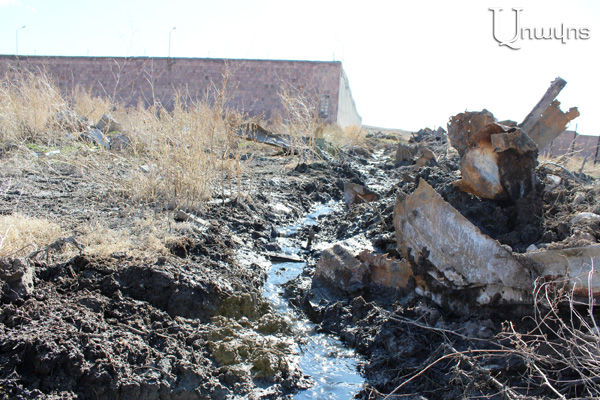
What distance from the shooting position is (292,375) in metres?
3.00

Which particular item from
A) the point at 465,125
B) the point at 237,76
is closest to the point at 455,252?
the point at 465,125

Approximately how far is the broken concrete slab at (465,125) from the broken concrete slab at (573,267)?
8.13ft

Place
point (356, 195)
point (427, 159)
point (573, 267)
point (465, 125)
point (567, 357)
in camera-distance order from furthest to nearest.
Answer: point (427, 159) < point (356, 195) < point (465, 125) < point (573, 267) < point (567, 357)

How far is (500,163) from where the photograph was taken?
4.54 meters

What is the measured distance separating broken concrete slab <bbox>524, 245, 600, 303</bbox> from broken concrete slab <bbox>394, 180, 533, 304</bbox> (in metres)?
0.12

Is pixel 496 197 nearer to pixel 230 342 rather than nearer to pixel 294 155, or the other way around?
pixel 230 342

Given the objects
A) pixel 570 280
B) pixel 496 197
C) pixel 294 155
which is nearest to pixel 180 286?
pixel 570 280

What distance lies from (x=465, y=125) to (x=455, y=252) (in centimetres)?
257

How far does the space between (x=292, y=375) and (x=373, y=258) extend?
59.5 inches

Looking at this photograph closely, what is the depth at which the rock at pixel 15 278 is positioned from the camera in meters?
2.64

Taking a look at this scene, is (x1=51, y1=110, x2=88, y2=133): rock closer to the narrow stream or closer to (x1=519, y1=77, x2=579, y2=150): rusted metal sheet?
the narrow stream

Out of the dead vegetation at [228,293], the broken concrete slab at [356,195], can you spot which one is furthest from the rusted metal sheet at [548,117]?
the broken concrete slab at [356,195]

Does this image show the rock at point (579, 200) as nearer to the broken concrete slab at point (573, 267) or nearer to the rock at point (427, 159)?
the broken concrete slab at point (573, 267)

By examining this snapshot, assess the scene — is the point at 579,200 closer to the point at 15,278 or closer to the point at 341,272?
the point at 341,272
